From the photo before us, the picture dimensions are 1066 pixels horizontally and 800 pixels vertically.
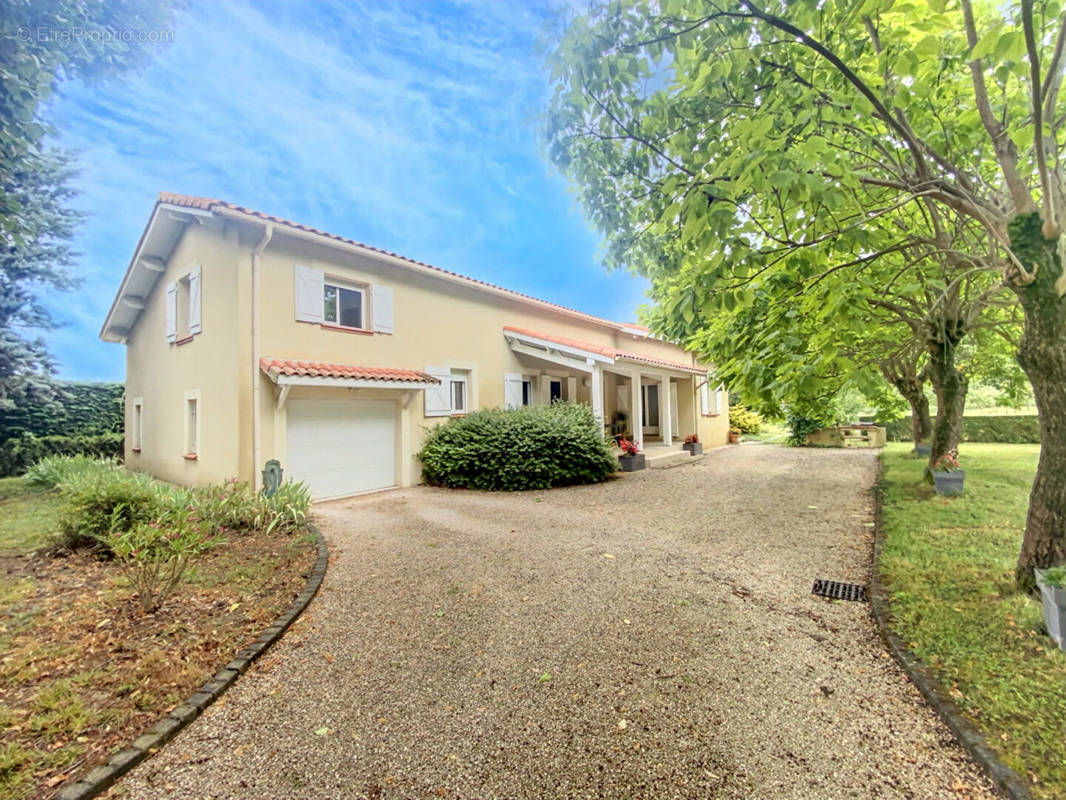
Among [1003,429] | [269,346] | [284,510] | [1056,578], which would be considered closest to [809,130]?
[1056,578]

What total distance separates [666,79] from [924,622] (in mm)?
5072

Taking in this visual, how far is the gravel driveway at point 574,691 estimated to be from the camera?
2.24 meters

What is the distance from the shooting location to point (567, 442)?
10.9 m

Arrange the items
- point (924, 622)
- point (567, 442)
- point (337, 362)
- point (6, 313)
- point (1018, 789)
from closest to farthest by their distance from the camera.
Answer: point (1018, 789) → point (924, 622) → point (337, 362) → point (567, 442) → point (6, 313)

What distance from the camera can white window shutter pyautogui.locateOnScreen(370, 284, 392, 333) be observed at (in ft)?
33.5

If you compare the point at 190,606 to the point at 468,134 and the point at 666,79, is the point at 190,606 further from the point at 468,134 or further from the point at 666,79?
the point at 468,134

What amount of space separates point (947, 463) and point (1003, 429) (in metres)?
16.4

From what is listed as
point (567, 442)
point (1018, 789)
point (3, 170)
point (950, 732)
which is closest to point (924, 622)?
point (950, 732)

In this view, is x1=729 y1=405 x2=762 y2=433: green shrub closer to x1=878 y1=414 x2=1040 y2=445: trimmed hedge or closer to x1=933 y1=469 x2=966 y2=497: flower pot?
x1=878 y1=414 x2=1040 y2=445: trimmed hedge

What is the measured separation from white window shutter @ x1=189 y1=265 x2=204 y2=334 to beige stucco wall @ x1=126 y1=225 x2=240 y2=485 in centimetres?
17

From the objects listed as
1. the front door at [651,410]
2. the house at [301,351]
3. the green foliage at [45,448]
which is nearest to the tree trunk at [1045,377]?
the house at [301,351]

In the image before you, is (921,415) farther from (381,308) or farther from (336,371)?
(336,371)

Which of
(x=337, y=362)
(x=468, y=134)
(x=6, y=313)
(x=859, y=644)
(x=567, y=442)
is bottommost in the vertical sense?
(x=859, y=644)

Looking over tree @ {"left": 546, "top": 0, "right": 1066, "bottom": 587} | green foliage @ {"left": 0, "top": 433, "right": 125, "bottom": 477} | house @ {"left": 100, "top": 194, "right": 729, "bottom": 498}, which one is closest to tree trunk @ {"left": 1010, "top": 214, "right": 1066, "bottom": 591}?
tree @ {"left": 546, "top": 0, "right": 1066, "bottom": 587}
